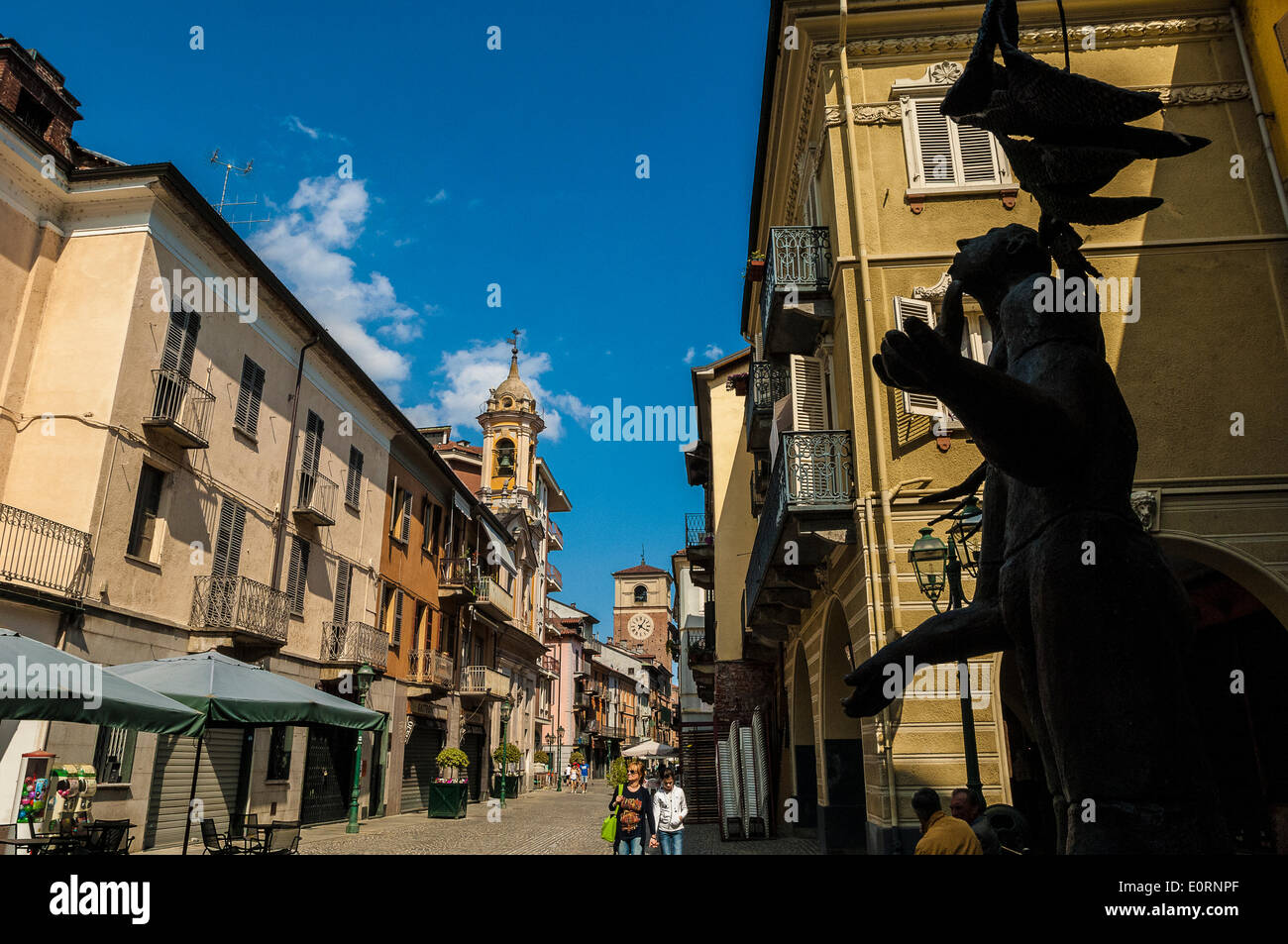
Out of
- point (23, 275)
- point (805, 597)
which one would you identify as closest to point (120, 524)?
point (23, 275)

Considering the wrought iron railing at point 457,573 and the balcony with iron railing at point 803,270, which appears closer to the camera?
the balcony with iron railing at point 803,270

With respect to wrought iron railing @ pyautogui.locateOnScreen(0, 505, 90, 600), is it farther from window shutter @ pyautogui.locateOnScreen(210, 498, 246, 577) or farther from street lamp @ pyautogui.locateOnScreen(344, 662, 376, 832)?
street lamp @ pyautogui.locateOnScreen(344, 662, 376, 832)

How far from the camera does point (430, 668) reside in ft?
101

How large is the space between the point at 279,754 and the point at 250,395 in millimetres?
8681

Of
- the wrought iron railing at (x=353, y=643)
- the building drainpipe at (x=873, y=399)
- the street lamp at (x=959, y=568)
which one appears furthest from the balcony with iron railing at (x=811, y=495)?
the wrought iron railing at (x=353, y=643)

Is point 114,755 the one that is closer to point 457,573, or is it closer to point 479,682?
point 457,573

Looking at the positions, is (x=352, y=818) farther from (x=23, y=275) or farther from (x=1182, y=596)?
(x=1182, y=596)

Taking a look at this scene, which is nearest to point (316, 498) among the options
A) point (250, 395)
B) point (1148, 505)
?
point (250, 395)

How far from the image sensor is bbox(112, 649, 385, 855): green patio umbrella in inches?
401

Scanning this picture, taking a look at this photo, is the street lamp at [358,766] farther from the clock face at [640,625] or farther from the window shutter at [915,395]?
the clock face at [640,625]

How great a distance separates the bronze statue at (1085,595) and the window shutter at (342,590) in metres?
24.1

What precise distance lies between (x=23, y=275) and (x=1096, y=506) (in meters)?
18.9

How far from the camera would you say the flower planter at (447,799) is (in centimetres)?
2647
